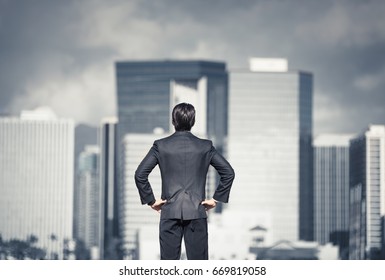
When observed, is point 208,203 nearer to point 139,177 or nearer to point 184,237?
point 184,237

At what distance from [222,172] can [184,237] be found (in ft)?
1.81

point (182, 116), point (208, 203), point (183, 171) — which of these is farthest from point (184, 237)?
point (182, 116)

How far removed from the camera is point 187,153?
6445 mm

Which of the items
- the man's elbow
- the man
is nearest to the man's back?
the man

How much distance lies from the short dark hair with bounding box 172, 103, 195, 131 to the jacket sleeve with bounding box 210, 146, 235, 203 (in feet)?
0.84

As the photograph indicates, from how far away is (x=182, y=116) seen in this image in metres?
6.52

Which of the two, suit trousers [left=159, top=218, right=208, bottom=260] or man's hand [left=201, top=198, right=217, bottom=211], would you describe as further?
man's hand [left=201, top=198, right=217, bottom=211]

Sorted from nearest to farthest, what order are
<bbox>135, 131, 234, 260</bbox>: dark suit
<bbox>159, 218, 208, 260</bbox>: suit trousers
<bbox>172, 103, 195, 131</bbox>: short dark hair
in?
<bbox>159, 218, 208, 260</bbox>: suit trousers
<bbox>135, 131, 234, 260</bbox>: dark suit
<bbox>172, 103, 195, 131</bbox>: short dark hair

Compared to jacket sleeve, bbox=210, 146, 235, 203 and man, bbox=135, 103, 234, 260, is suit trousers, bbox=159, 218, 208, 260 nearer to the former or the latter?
man, bbox=135, 103, 234, 260

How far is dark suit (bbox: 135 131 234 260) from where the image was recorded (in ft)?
21.0

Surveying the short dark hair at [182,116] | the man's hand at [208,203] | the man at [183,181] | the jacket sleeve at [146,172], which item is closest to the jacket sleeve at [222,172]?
the man at [183,181]
